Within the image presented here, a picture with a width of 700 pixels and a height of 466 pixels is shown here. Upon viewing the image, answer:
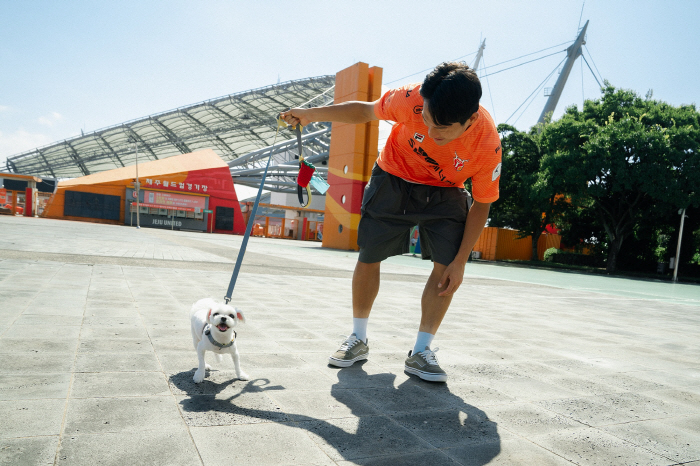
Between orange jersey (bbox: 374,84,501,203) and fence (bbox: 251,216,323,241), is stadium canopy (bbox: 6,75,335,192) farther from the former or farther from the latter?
orange jersey (bbox: 374,84,501,203)

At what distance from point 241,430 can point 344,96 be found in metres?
20.5

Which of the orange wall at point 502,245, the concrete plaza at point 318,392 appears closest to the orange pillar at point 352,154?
the orange wall at point 502,245

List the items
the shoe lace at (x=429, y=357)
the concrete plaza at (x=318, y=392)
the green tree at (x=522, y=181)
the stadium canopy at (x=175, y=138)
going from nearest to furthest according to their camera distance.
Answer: the concrete plaza at (x=318, y=392), the shoe lace at (x=429, y=357), the green tree at (x=522, y=181), the stadium canopy at (x=175, y=138)

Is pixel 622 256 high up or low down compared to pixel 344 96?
down

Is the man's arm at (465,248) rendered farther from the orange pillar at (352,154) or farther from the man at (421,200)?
the orange pillar at (352,154)

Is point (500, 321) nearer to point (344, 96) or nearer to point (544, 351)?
point (544, 351)

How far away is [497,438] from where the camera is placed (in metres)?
1.81

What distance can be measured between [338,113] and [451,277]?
117cm

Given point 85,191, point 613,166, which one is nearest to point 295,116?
point 613,166

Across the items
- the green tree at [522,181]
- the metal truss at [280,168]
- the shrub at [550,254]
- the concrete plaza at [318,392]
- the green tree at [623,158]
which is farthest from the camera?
the metal truss at [280,168]

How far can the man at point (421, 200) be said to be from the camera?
8.12 feet

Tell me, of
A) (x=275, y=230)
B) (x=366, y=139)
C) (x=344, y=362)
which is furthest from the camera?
(x=275, y=230)

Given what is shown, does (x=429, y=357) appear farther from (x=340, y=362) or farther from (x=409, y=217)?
(x=409, y=217)

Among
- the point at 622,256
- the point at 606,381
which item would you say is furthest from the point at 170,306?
the point at 622,256
